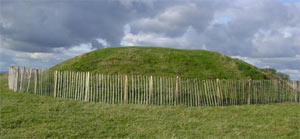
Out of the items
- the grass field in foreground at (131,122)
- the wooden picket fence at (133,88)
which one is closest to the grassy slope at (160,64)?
the wooden picket fence at (133,88)

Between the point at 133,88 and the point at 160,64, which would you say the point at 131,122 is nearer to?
the point at 133,88

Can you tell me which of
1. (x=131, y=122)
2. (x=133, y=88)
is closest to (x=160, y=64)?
(x=133, y=88)

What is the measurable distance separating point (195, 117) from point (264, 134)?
2844 mm

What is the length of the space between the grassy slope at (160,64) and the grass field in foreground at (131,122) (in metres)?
6.48

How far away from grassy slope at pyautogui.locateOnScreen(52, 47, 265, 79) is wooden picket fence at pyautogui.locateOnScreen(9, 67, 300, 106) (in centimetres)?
398

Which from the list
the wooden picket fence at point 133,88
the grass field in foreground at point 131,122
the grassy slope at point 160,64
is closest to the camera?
the grass field in foreground at point 131,122

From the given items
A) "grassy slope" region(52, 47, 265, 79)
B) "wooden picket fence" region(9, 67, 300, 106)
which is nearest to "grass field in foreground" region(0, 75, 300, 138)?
"wooden picket fence" region(9, 67, 300, 106)

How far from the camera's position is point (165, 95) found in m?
12.6

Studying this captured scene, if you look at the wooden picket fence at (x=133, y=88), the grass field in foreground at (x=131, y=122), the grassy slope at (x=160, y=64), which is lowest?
the grass field in foreground at (x=131, y=122)

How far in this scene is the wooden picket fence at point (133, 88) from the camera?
12516 millimetres

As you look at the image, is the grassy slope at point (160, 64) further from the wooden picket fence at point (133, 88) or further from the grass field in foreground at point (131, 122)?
the grass field in foreground at point (131, 122)

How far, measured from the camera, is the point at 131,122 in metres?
8.46

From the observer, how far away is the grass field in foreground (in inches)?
279

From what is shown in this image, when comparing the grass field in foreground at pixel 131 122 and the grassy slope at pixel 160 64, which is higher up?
the grassy slope at pixel 160 64
